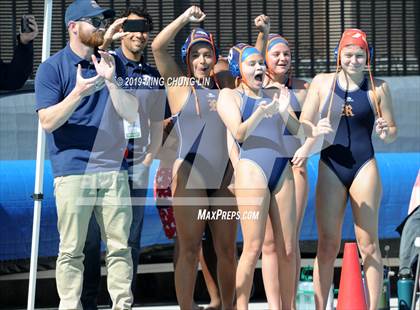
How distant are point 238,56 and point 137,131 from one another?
2.46ft

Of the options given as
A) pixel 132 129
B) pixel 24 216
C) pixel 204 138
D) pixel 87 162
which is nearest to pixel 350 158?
pixel 204 138

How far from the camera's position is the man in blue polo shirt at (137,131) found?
7.84m

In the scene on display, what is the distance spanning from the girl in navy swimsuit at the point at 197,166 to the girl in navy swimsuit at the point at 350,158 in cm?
56

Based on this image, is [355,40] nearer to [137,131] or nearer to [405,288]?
[137,131]

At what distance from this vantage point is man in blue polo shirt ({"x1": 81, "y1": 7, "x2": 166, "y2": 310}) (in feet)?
25.7

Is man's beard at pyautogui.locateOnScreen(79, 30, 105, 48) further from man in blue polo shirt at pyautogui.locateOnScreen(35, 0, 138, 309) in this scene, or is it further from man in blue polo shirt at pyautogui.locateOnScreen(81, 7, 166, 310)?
man in blue polo shirt at pyautogui.locateOnScreen(81, 7, 166, 310)

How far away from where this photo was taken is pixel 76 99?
7.00m

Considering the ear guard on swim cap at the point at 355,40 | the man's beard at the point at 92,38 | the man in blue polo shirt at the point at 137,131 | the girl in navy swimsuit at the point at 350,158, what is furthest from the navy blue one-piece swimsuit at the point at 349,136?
the man's beard at the point at 92,38

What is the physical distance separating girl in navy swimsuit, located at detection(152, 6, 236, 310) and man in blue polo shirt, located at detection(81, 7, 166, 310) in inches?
4.5

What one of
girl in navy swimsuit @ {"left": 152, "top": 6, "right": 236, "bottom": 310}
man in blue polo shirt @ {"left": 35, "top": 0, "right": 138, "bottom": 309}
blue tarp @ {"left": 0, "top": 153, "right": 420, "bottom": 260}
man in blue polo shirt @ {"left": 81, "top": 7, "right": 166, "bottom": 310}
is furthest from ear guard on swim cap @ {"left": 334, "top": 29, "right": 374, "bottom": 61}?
blue tarp @ {"left": 0, "top": 153, "right": 420, "bottom": 260}

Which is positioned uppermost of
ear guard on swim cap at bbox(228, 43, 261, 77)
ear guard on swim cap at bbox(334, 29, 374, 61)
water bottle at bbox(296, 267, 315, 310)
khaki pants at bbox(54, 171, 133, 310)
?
ear guard on swim cap at bbox(334, 29, 374, 61)

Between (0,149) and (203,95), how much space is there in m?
2.35

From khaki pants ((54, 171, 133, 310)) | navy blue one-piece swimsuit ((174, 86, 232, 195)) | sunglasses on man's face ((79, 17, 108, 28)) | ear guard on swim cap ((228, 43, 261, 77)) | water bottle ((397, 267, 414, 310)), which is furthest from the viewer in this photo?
water bottle ((397, 267, 414, 310))

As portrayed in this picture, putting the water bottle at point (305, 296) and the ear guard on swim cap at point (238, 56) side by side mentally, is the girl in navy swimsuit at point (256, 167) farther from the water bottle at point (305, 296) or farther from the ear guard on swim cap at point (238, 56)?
the water bottle at point (305, 296)
